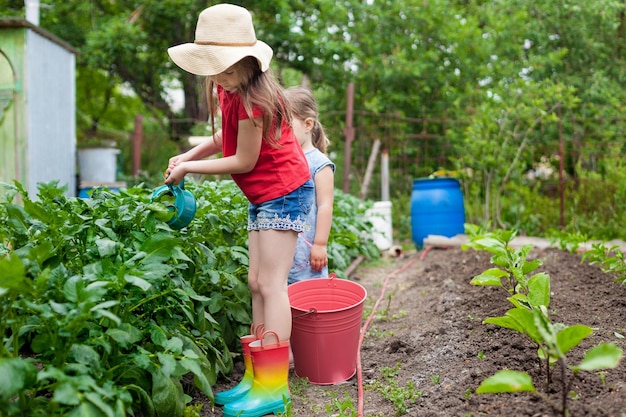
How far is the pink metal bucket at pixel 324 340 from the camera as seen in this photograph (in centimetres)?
253

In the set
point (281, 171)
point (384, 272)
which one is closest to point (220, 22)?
point (281, 171)

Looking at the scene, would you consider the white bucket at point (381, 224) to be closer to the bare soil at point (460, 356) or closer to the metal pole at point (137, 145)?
the bare soil at point (460, 356)

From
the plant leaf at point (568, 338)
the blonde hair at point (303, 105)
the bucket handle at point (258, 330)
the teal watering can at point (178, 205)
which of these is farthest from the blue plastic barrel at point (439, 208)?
the plant leaf at point (568, 338)

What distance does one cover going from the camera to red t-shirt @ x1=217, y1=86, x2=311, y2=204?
2270mm

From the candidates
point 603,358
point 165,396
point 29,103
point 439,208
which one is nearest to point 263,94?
point 165,396

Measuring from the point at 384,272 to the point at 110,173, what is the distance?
4390 mm

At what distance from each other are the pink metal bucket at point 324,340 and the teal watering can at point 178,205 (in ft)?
2.13

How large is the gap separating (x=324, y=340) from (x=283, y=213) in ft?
1.99

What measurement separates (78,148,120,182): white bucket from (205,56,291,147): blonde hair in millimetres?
5950

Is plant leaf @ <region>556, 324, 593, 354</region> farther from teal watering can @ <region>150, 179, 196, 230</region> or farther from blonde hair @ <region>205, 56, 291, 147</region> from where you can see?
teal watering can @ <region>150, 179, 196, 230</region>

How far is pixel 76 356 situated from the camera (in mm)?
1607

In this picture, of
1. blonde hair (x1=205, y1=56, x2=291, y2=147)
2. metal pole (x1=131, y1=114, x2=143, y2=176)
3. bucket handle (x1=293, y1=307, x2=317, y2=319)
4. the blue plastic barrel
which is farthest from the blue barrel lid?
blonde hair (x1=205, y1=56, x2=291, y2=147)

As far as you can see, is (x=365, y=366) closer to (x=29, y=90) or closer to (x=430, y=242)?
(x=430, y=242)

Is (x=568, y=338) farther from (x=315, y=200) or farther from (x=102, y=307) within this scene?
(x=315, y=200)
